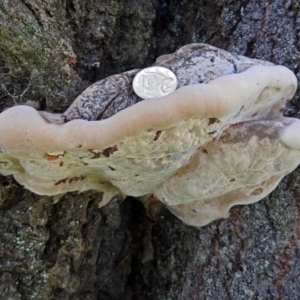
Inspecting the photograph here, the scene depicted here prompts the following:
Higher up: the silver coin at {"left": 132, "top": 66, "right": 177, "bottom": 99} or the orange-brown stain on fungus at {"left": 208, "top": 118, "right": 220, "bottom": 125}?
the silver coin at {"left": 132, "top": 66, "right": 177, "bottom": 99}

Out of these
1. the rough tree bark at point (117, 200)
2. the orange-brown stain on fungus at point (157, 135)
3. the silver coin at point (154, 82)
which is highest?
the silver coin at point (154, 82)

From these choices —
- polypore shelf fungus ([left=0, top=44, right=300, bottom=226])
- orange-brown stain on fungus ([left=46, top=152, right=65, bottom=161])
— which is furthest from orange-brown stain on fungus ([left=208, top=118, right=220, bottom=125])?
orange-brown stain on fungus ([left=46, top=152, right=65, bottom=161])

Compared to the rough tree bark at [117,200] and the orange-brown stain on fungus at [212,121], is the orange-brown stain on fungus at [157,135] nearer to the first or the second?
the orange-brown stain on fungus at [212,121]

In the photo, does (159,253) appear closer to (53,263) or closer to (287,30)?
(53,263)

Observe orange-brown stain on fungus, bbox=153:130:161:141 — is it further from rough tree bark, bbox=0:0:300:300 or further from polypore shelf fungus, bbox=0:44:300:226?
rough tree bark, bbox=0:0:300:300

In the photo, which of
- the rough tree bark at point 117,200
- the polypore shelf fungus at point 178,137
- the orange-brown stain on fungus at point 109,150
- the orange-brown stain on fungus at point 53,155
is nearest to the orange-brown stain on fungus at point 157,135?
the polypore shelf fungus at point 178,137

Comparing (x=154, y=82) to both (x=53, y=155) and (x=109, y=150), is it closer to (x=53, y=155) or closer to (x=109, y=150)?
(x=109, y=150)

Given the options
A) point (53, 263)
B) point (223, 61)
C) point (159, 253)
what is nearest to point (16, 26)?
point (223, 61)
